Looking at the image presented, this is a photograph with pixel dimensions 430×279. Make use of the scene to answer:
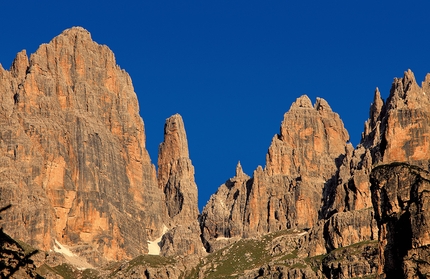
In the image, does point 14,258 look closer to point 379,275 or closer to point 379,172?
point 379,275

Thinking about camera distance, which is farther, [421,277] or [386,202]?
[386,202]

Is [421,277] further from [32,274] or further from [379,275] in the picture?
[32,274]

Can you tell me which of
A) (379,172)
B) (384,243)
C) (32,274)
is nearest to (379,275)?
(384,243)

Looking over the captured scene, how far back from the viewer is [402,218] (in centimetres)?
10681

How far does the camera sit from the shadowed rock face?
10000 centimetres

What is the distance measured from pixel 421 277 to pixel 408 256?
3372 millimetres

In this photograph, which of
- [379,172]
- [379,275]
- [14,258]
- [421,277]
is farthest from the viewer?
[379,172]

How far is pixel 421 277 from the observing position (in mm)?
97562

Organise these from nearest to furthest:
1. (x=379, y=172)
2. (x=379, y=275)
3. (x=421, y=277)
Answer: (x=421, y=277) → (x=379, y=275) → (x=379, y=172)

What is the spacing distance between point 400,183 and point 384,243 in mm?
6371

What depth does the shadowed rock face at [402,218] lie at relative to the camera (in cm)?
10000

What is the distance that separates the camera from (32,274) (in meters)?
101

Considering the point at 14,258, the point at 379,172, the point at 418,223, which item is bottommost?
the point at 14,258

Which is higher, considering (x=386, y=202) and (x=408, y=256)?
(x=386, y=202)
